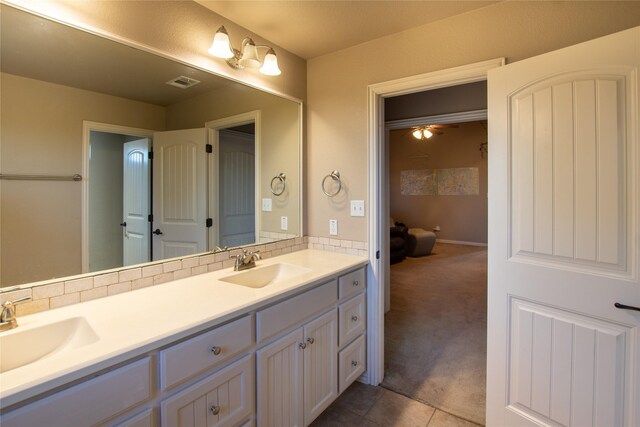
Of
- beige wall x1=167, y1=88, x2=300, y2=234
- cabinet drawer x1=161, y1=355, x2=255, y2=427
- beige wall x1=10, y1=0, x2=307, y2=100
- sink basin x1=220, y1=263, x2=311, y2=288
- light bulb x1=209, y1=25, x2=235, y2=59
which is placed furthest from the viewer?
beige wall x1=167, y1=88, x2=300, y2=234

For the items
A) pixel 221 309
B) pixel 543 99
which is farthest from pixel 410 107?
pixel 221 309

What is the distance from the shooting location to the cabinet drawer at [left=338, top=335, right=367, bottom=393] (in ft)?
6.31

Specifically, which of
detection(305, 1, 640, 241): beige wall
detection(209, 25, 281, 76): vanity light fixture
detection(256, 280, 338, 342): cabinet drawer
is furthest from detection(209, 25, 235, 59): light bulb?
detection(256, 280, 338, 342): cabinet drawer

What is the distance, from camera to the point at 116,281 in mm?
1417

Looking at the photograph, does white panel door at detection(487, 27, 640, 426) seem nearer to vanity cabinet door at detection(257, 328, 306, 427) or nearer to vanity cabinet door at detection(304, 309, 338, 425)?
vanity cabinet door at detection(304, 309, 338, 425)

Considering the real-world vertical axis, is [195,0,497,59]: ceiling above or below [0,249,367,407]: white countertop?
above

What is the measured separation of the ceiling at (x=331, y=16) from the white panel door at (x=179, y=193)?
71cm

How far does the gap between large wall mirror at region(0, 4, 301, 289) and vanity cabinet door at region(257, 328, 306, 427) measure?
0.75 meters

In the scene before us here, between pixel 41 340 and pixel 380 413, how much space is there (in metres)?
1.74

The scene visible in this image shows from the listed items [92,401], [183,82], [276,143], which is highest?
[183,82]

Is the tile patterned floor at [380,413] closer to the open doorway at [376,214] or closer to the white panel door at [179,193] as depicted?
the open doorway at [376,214]

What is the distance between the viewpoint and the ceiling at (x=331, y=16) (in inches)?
68.3

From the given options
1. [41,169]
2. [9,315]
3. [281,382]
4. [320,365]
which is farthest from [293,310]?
[41,169]

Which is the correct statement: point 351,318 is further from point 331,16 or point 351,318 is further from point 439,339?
point 331,16
